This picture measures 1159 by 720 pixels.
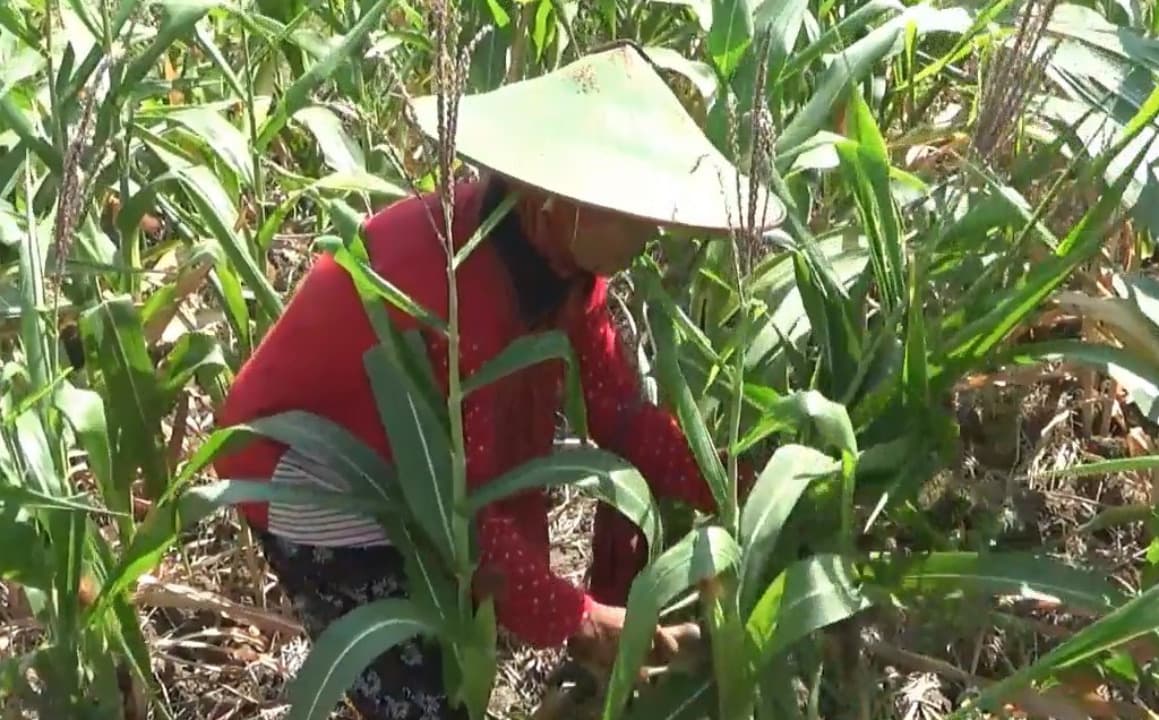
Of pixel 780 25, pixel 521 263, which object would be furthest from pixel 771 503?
pixel 780 25

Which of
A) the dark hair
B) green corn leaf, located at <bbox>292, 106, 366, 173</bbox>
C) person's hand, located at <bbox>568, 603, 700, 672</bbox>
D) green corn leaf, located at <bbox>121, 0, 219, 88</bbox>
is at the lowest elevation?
person's hand, located at <bbox>568, 603, 700, 672</bbox>

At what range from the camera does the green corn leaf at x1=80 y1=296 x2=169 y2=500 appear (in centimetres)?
142

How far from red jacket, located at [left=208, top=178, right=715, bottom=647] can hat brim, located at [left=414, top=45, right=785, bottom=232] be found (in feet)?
0.55

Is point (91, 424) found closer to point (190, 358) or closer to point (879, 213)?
point (190, 358)

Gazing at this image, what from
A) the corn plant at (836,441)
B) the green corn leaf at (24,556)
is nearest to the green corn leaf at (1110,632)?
the corn plant at (836,441)

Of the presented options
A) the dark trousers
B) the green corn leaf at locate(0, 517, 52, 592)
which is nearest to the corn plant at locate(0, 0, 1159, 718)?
the green corn leaf at locate(0, 517, 52, 592)

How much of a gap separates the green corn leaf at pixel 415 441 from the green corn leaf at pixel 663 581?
0.19 meters

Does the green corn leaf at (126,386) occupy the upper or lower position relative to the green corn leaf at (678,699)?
upper

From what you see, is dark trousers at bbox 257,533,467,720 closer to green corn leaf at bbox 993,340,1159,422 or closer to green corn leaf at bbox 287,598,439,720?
green corn leaf at bbox 287,598,439,720

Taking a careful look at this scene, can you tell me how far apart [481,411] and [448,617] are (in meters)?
0.17

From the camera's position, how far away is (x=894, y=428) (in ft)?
4.01

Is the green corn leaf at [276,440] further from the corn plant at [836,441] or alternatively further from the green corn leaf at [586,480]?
the corn plant at [836,441]

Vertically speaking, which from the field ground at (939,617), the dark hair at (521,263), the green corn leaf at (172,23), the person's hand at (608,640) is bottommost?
the field ground at (939,617)

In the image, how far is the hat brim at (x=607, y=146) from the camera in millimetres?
998
